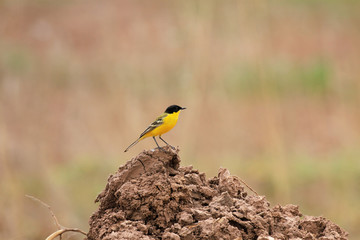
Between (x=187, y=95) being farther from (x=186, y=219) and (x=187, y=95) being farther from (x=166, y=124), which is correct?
(x=186, y=219)

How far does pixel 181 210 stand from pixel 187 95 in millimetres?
9983

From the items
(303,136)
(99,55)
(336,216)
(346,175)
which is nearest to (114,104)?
(99,55)

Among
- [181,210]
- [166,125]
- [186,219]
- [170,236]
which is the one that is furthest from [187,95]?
[170,236]

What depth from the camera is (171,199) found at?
317cm

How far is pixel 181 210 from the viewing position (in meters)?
3.18

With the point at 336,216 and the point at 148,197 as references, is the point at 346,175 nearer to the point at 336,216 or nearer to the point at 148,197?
the point at 336,216

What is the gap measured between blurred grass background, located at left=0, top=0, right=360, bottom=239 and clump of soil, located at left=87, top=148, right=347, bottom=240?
231 inches

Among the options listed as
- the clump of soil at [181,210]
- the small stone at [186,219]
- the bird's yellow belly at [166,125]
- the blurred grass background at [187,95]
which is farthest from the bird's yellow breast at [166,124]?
the blurred grass background at [187,95]

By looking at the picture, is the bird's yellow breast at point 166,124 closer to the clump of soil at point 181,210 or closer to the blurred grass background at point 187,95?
the clump of soil at point 181,210

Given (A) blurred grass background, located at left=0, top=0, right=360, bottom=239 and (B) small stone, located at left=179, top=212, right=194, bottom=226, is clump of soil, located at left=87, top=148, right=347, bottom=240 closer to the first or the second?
(B) small stone, located at left=179, top=212, right=194, bottom=226

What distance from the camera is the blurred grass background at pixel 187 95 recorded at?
1225cm

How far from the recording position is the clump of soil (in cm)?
301

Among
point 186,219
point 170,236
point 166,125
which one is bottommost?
point 170,236

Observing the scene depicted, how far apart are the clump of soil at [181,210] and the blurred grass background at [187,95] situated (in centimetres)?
586
